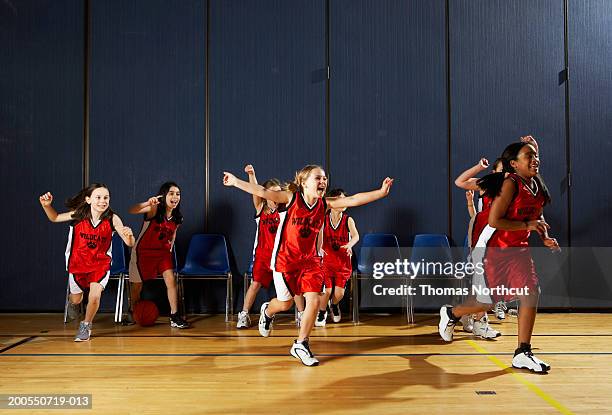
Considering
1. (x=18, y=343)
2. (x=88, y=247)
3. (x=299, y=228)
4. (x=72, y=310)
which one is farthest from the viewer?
(x=72, y=310)

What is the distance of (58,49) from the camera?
650 centimetres

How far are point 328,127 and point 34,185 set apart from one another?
341 centimetres

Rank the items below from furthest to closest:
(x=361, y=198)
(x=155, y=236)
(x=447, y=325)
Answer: (x=155, y=236) < (x=447, y=325) < (x=361, y=198)

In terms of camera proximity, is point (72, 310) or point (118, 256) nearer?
point (72, 310)

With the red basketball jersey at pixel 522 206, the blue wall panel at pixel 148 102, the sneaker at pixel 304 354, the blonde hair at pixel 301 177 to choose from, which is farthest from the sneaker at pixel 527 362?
the blue wall panel at pixel 148 102

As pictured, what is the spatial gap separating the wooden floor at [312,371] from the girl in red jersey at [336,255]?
12.6 inches

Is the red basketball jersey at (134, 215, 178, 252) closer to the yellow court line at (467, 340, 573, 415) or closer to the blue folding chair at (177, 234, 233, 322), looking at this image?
the blue folding chair at (177, 234, 233, 322)

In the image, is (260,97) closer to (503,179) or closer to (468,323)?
(468,323)

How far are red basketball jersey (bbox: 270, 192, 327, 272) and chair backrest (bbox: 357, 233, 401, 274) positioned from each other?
2191 mm

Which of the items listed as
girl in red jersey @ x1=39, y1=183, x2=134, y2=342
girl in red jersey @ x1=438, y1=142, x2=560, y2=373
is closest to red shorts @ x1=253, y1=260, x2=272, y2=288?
girl in red jersey @ x1=39, y1=183, x2=134, y2=342

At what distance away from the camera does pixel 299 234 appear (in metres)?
4.07

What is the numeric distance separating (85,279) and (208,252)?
5.18 feet

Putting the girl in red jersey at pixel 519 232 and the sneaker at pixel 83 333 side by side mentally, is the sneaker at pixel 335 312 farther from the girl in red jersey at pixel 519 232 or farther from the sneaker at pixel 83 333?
the sneaker at pixel 83 333

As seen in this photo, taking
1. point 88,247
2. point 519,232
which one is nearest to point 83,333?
point 88,247
